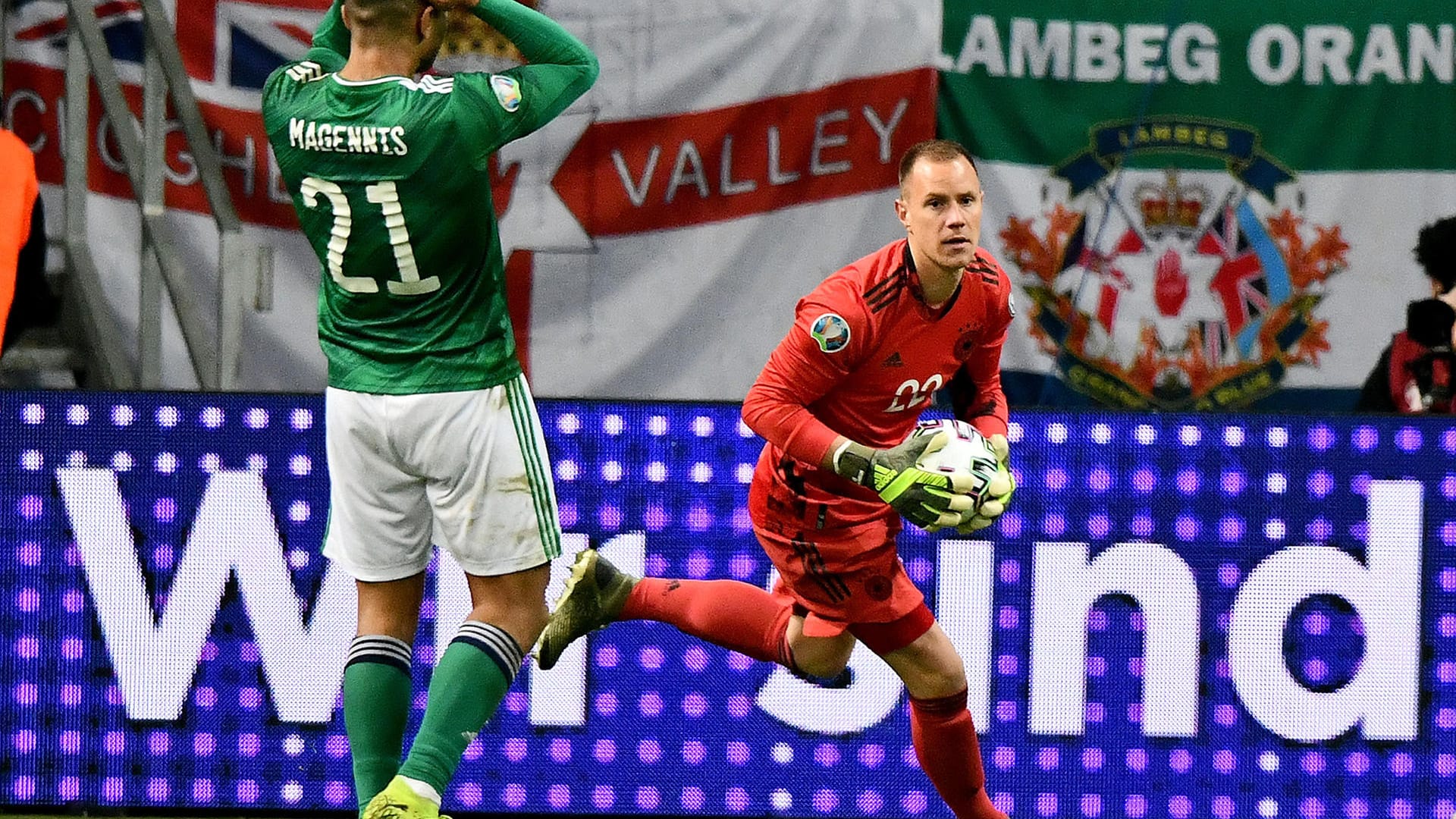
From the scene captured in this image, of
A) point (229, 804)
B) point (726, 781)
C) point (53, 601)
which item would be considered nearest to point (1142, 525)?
point (726, 781)

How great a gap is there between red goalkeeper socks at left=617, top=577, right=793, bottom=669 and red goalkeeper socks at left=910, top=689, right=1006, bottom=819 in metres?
0.38

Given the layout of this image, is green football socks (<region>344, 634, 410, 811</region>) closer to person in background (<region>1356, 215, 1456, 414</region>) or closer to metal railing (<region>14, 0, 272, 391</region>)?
metal railing (<region>14, 0, 272, 391</region>)

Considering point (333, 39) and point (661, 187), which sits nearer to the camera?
point (333, 39)

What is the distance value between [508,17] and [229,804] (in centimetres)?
226

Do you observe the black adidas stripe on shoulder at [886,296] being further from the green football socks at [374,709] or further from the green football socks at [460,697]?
the green football socks at [374,709]

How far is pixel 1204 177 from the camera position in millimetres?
7395

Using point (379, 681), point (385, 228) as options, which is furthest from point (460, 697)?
point (385, 228)

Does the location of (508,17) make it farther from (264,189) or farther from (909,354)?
(264,189)

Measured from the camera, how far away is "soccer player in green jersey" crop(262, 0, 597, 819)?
13.0 ft

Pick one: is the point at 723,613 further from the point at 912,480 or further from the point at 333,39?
the point at 333,39

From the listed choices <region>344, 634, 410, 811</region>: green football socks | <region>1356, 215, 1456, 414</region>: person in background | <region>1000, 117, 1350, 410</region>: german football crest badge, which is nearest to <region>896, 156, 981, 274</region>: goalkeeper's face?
<region>344, 634, 410, 811</region>: green football socks

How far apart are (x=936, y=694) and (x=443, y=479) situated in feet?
4.28

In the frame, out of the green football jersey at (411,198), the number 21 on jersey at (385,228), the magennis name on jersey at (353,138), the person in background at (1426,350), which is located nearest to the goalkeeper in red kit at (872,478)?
the green football jersey at (411,198)

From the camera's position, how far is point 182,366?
725 centimetres
